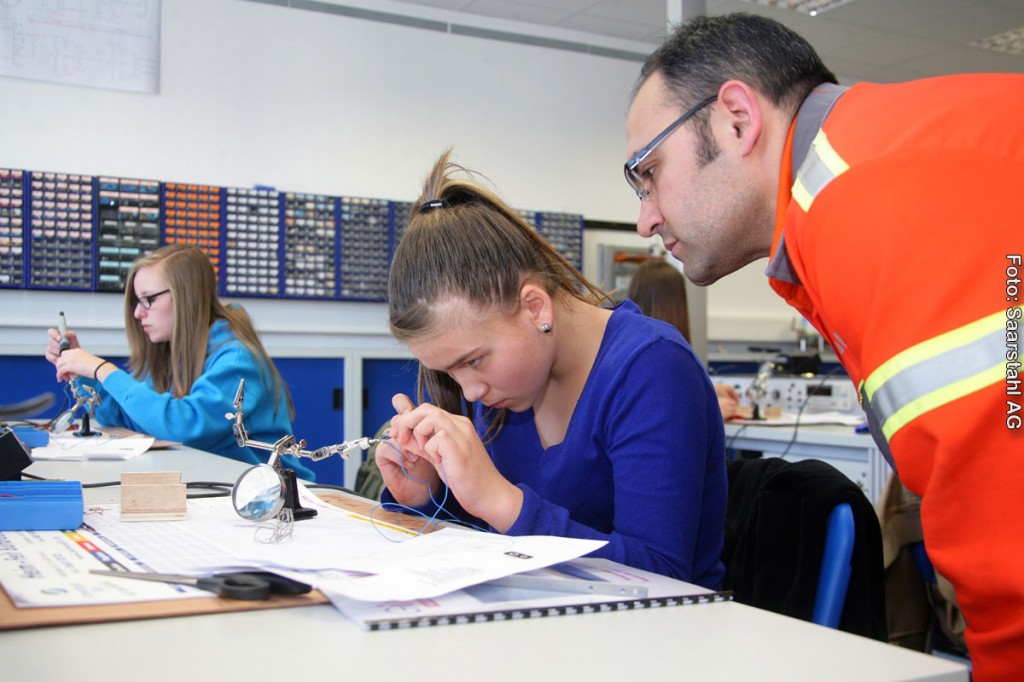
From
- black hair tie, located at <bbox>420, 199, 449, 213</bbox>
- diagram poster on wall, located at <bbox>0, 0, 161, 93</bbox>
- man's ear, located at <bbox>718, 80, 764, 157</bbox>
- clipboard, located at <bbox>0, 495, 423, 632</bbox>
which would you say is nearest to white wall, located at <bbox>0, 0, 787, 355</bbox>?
diagram poster on wall, located at <bbox>0, 0, 161, 93</bbox>

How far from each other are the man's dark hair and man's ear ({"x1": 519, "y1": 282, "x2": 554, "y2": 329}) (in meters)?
0.36

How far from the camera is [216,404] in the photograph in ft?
8.04

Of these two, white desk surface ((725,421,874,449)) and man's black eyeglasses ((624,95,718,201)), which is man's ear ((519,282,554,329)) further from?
white desk surface ((725,421,874,449))

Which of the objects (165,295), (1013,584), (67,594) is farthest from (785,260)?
(165,295)

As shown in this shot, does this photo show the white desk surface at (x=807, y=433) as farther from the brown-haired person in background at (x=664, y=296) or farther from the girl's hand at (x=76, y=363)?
the girl's hand at (x=76, y=363)

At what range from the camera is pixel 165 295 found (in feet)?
8.93

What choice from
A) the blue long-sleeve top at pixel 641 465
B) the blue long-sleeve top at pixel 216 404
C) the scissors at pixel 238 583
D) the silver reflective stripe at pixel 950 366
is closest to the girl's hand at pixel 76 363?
the blue long-sleeve top at pixel 216 404

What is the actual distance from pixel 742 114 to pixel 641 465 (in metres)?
0.45

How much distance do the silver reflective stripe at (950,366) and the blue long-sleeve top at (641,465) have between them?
433 millimetres

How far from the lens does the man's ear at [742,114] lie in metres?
1.04

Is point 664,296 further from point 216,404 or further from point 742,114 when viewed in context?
point 742,114

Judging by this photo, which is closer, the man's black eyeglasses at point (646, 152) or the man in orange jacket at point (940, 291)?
the man in orange jacket at point (940, 291)

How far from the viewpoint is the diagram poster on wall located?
13.5ft

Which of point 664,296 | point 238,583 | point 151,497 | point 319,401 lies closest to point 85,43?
point 319,401
